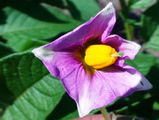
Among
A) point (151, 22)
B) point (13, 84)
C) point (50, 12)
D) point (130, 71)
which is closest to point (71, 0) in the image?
point (50, 12)

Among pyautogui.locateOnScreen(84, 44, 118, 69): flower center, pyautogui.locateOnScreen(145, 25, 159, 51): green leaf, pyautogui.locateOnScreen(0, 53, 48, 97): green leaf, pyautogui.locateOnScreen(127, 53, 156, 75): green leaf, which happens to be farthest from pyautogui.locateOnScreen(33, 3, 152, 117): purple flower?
pyautogui.locateOnScreen(145, 25, 159, 51): green leaf

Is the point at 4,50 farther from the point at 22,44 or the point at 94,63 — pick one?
the point at 94,63

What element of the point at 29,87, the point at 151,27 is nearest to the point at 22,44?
the point at 29,87

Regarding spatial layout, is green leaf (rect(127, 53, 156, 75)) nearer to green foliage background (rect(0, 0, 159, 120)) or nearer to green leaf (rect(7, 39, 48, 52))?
green foliage background (rect(0, 0, 159, 120))

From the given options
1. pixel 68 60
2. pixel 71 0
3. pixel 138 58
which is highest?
pixel 68 60

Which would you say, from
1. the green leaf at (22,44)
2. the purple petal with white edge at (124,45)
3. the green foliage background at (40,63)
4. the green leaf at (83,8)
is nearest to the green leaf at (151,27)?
the green foliage background at (40,63)

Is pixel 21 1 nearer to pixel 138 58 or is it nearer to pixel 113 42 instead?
pixel 138 58
